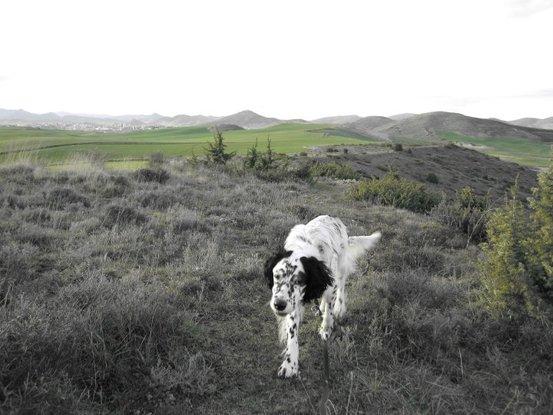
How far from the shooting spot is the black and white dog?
3.71m

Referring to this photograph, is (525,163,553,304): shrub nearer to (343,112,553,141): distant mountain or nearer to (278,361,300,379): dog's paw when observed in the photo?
(278,361,300,379): dog's paw

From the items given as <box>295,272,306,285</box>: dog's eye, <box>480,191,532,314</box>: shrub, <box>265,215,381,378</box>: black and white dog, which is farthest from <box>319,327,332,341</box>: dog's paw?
<box>480,191,532,314</box>: shrub

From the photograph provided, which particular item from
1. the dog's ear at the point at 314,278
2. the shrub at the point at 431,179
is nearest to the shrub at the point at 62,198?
the dog's ear at the point at 314,278

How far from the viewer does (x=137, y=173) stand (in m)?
12.5

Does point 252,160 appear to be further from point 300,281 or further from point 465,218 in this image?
point 300,281

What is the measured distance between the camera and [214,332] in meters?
4.32

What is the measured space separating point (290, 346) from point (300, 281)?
62 centimetres

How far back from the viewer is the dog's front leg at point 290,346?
373cm

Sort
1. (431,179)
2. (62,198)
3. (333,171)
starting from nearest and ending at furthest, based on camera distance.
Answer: (62,198), (333,171), (431,179)

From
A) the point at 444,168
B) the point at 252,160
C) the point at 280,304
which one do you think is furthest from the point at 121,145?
the point at 280,304

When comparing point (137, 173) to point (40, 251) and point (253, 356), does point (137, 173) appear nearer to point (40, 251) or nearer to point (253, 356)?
point (40, 251)

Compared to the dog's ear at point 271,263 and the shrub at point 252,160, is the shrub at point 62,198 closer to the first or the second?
the dog's ear at point 271,263

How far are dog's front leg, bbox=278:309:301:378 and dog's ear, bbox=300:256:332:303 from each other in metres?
0.21

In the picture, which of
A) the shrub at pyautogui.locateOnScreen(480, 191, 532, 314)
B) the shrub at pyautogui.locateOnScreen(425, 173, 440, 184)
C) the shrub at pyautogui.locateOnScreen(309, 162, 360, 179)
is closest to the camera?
the shrub at pyautogui.locateOnScreen(480, 191, 532, 314)
